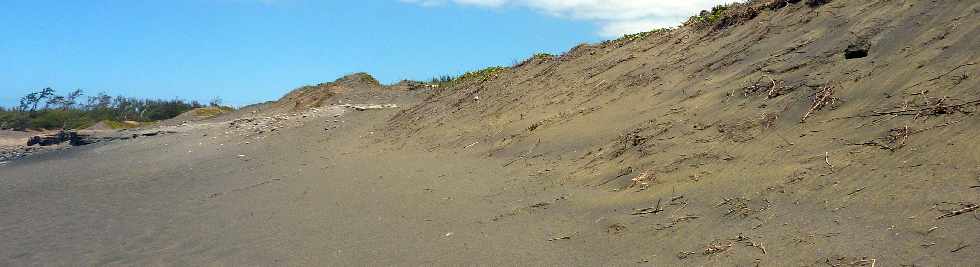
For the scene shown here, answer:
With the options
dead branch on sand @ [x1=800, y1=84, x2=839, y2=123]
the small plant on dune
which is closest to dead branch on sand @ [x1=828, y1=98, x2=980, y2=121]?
dead branch on sand @ [x1=800, y1=84, x2=839, y2=123]

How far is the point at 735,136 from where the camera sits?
7371 millimetres

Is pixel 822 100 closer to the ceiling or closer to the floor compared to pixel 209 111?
closer to the floor

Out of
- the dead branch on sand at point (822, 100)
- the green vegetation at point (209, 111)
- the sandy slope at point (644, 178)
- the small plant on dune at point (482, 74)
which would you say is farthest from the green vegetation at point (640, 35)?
the green vegetation at point (209, 111)

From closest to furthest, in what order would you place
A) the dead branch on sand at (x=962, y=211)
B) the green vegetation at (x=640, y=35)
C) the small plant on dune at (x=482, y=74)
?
1. the dead branch on sand at (x=962, y=211)
2. the green vegetation at (x=640, y=35)
3. the small plant on dune at (x=482, y=74)

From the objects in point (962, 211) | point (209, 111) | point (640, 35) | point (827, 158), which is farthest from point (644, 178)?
point (209, 111)

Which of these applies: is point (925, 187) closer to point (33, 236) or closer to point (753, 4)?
point (753, 4)

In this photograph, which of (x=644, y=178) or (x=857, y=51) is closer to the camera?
(x=644, y=178)

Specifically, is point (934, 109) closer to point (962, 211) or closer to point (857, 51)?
point (962, 211)

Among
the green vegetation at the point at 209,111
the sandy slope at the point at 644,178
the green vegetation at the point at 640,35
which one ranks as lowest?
the sandy slope at the point at 644,178

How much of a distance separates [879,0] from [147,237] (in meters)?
9.54

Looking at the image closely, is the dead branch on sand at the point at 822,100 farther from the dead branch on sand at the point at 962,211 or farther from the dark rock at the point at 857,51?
the dead branch on sand at the point at 962,211

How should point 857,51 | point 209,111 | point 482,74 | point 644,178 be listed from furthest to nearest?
point 209,111
point 482,74
point 857,51
point 644,178

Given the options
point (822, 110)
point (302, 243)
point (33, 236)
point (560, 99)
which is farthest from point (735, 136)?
point (33, 236)

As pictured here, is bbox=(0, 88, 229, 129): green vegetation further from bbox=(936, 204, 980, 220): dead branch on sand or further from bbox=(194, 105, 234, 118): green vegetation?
bbox=(936, 204, 980, 220): dead branch on sand
